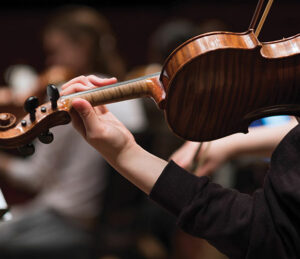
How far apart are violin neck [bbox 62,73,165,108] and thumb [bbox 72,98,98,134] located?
0.08ft

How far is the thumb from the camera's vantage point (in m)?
0.85

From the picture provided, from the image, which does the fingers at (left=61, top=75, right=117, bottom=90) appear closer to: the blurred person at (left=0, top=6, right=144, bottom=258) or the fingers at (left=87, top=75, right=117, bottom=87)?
the fingers at (left=87, top=75, right=117, bottom=87)

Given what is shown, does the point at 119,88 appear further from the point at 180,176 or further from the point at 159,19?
the point at 159,19

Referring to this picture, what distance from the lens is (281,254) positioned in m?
0.82

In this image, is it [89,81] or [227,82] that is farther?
[89,81]

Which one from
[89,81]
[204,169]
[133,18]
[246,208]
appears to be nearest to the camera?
[246,208]

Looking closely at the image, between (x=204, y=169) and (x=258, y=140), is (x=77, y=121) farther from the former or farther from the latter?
(x=258, y=140)

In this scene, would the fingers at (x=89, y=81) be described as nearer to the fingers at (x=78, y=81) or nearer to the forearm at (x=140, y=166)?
the fingers at (x=78, y=81)

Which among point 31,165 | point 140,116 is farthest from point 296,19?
point 31,165

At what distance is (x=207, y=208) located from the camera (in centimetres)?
85

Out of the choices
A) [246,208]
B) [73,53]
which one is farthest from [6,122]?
[73,53]

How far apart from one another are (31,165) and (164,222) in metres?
0.54

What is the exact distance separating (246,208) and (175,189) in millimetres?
120

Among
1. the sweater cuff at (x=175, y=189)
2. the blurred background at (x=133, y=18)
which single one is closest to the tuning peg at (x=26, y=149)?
the sweater cuff at (x=175, y=189)
